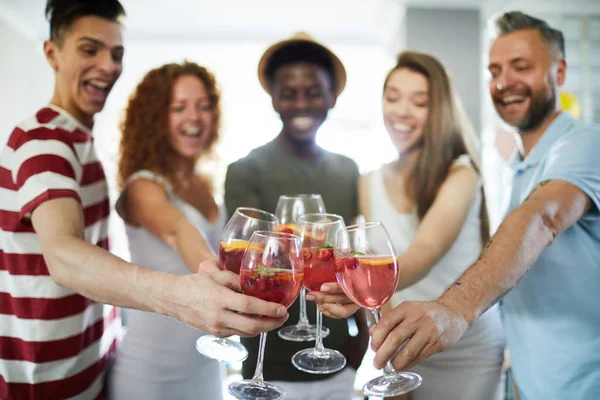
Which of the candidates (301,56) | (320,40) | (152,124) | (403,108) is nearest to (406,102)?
(403,108)

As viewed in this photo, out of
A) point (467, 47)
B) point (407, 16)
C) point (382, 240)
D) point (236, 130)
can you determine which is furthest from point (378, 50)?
point (382, 240)

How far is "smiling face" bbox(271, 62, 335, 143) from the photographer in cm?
132

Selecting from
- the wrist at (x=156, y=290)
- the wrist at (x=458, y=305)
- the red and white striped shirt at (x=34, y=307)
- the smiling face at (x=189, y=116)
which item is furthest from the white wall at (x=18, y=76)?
the wrist at (x=458, y=305)

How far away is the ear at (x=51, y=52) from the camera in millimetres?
996

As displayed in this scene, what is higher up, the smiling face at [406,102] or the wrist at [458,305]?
the smiling face at [406,102]

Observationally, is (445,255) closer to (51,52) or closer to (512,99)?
(512,99)

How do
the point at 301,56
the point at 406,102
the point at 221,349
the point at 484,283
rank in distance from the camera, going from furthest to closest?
the point at 301,56
the point at 406,102
the point at 221,349
the point at 484,283

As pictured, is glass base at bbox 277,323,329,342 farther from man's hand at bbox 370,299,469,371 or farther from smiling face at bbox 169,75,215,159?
smiling face at bbox 169,75,215,159

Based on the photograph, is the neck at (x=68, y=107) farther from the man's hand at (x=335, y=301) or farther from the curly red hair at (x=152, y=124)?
the man's hand at (x=335, y=301)

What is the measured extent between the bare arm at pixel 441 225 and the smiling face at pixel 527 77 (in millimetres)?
194

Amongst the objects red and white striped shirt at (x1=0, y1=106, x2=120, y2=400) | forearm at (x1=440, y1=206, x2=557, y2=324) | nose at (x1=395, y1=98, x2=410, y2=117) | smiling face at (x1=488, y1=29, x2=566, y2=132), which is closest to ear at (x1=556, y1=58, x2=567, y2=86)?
smiling face at (x1=488, y1=29, x2=566, y2=132)

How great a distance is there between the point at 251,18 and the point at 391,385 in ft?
6.31

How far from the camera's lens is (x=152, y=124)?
1.27 meters

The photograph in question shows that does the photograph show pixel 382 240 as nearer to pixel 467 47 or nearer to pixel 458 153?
pixel 458 153
